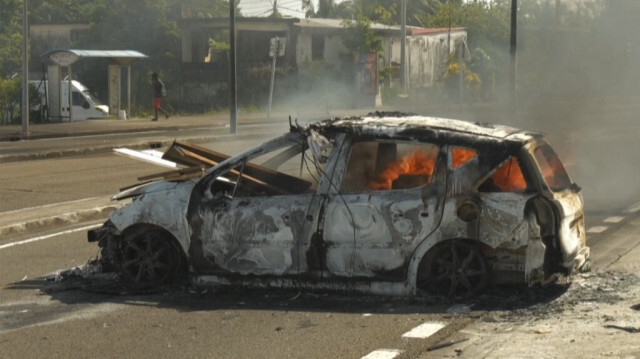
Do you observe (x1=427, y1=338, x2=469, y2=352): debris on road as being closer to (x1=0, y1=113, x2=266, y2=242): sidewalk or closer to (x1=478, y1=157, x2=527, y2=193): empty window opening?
(x1=478, y1=157, x2=527, y2=193): empty window opening

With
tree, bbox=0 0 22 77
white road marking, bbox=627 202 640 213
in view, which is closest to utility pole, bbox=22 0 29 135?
white road marking, bbox=627 202 640 213

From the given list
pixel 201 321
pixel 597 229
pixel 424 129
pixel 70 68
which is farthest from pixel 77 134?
pixel 201 321

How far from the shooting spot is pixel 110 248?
33.7 ft

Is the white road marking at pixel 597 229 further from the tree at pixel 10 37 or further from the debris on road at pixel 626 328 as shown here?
the tree at pixel 10 37

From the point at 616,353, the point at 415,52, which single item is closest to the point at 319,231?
the point at 616,353

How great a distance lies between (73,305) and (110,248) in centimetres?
93

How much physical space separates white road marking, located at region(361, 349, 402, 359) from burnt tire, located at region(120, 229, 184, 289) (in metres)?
2.78

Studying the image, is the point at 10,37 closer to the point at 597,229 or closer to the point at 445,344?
the point at 597,229

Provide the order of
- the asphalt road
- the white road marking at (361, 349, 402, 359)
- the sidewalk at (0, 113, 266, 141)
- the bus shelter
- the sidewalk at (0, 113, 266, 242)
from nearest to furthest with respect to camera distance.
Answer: the white road marking at (361, 349, 402, 359) < the asphalt road < the sidewalk at (0, 113, 266, 242) < the sidewalk at (0, 113, 266, 141) < the bus shelter

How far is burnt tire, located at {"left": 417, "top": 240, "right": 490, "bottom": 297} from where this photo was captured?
934 cm

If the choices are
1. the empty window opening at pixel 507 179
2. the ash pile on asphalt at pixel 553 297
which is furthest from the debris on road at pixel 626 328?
the empty window opening at pixel 507 179

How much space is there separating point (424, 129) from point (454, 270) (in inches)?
48.8

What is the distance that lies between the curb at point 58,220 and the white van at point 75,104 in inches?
1059

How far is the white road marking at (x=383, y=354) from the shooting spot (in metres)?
7.62
